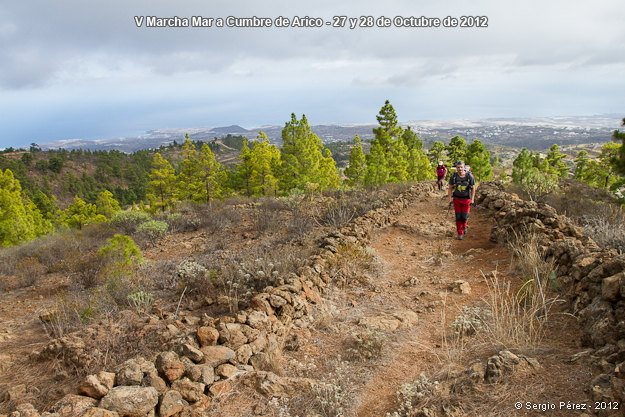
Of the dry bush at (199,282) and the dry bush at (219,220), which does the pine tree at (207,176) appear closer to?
the dry bush at (219,220)

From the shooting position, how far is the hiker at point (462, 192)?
757cm

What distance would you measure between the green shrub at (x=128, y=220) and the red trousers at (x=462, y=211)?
34.4 feet

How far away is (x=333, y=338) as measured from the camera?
3.93 metres

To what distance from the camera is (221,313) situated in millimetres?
4418

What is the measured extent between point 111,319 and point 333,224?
5676mm

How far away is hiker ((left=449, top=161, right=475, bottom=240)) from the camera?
298 inches

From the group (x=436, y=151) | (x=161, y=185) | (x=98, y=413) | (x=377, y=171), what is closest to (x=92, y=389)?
(x=98, y=413)

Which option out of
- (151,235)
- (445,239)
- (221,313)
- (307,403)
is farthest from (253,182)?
(307,403)

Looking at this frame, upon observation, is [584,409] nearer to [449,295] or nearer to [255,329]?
[449,295]

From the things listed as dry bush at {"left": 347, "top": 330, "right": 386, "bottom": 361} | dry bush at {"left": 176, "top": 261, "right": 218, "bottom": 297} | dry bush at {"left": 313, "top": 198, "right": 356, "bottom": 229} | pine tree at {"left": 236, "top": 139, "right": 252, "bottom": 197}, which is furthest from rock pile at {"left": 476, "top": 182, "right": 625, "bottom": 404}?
pine tree at {"left": 236, "top": 139, "right": 252, "bottom": 197}

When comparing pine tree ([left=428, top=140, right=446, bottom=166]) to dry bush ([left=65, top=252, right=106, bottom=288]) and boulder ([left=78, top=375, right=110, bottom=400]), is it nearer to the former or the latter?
dry bush ([left=65, top=252, right=106, bottom=288])

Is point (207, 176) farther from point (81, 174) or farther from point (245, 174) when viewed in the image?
point (81, 174)

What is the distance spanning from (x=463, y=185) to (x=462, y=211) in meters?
0.61

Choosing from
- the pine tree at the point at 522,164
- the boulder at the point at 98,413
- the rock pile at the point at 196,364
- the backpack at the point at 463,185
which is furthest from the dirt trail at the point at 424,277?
the pine tree at the point at 522,164
